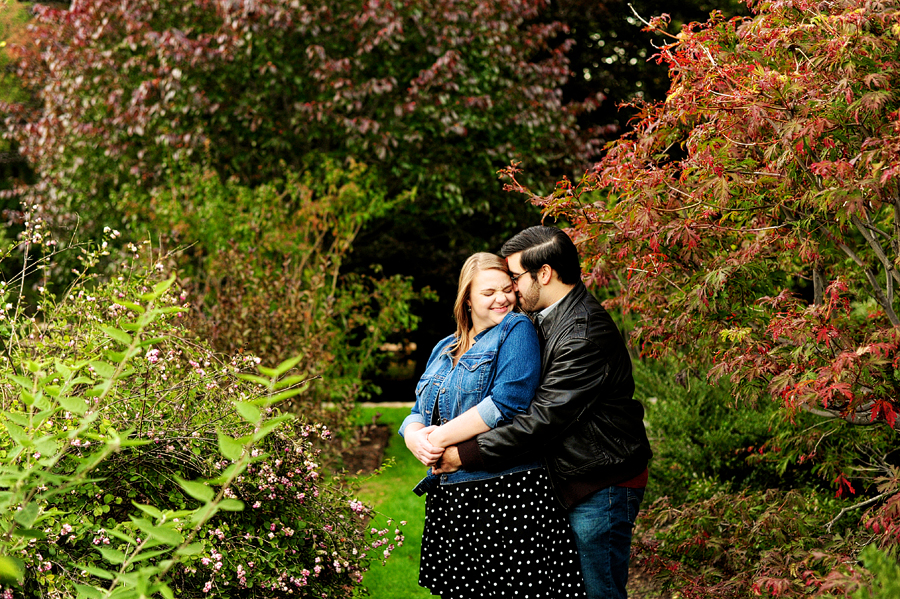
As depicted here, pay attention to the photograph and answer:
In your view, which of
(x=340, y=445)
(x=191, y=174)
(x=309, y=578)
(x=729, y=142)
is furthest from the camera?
(x=191, y=174)

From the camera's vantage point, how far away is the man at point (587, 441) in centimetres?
265

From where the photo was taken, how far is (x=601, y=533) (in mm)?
2725

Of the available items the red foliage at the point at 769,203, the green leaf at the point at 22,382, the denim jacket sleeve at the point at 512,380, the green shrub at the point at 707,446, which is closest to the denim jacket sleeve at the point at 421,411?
the denim jacket sleeve at the point at 512,380

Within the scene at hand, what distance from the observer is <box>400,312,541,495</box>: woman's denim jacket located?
8.89 ft

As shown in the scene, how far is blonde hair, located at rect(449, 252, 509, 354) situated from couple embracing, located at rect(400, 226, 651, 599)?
0.03m

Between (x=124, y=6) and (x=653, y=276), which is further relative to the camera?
(x=124, y=6)

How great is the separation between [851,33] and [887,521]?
5.55 feet

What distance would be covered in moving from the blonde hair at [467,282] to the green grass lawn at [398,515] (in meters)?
0.93

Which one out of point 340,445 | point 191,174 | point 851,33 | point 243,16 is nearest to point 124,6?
point 243,16

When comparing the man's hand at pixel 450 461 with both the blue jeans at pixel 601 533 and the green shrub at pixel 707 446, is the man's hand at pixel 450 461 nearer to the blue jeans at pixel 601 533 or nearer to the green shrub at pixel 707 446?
the blue jeans at pixel 601 533

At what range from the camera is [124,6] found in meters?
8.38

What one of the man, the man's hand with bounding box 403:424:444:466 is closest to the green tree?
the man

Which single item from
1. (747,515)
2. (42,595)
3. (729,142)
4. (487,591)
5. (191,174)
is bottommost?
(747,515)

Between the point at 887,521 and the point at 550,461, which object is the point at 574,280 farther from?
the point at 887,521
